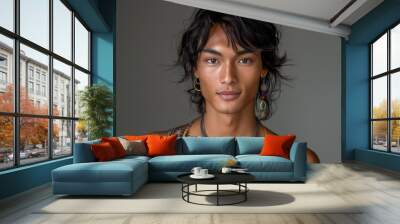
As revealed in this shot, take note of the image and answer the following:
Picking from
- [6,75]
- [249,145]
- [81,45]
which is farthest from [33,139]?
[249,145]

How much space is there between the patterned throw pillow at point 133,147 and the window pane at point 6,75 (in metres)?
2.10

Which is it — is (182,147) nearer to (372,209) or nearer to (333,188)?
(333,188)

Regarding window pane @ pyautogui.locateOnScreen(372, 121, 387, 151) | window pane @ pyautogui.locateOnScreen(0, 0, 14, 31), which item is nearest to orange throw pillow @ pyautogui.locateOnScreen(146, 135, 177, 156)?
window pane @ pyautogui.locateOnScreen(0, 0, 14, 31)

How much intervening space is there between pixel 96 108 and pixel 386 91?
6.28 metres

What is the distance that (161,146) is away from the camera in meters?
6.92

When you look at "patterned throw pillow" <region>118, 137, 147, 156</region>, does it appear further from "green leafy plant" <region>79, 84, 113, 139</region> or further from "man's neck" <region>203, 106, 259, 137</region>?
"man's neck" <region>203, 106, 259, 137</region>

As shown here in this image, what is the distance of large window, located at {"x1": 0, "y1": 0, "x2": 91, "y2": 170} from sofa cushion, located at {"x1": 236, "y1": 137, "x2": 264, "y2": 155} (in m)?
3.07

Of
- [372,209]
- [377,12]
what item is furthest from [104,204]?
[377,12]

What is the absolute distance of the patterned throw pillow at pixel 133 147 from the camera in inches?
268

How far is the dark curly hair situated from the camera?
27.5 feet

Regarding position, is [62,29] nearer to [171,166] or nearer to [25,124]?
[25,124]

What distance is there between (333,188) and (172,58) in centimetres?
466

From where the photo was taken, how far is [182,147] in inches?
282

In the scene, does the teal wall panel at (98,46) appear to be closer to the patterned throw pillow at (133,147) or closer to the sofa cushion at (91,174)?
the sofa cushion at (91,174)
